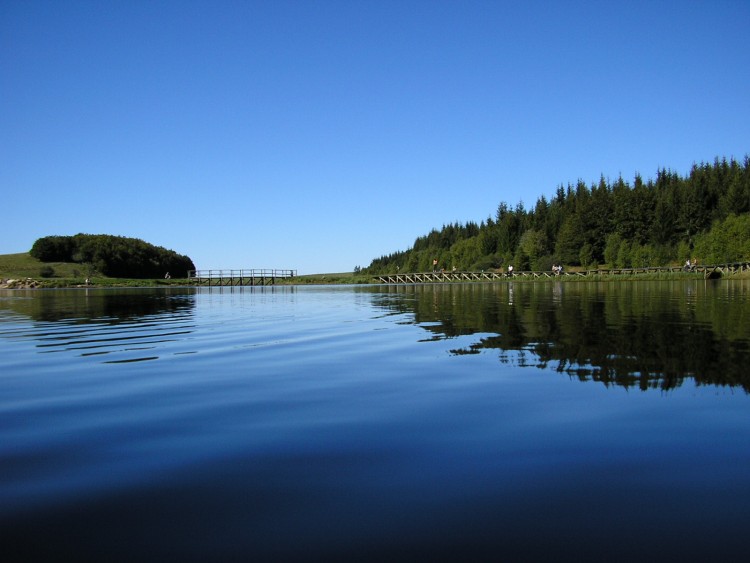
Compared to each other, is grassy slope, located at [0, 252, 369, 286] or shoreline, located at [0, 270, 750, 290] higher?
grassy slope, located at [0, 252, 369, 286]

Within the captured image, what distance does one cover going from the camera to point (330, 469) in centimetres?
527

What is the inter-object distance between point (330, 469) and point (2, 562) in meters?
2.53

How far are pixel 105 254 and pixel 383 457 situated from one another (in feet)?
548

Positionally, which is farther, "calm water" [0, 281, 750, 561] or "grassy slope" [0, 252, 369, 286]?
"grassy slope" [0, 252, 369, 286]

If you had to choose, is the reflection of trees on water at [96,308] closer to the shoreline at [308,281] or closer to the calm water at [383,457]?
the calm water at [383,457]

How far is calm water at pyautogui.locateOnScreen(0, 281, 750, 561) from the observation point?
3898 mm

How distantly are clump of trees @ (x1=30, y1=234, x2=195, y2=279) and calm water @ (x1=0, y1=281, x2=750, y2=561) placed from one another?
15491 cm

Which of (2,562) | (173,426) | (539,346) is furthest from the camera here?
(539,346)

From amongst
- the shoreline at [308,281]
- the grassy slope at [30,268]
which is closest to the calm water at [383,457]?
the shoreline at [308,281]

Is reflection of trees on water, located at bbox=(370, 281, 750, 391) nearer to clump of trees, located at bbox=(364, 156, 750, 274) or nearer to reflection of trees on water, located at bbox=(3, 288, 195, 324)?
reflection of trees on water, located at bbox=(3, 288, 195, 324)

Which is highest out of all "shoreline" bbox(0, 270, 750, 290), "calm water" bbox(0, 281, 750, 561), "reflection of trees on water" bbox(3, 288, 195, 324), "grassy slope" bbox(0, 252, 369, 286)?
"grassy slope" bbox(0, 252, 369, 286)

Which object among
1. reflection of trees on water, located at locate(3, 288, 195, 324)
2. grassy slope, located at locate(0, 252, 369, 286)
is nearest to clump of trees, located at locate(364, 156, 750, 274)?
grassy slope, located at locate(0, 252, 369, 286)

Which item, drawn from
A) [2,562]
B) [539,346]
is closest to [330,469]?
[2,562]

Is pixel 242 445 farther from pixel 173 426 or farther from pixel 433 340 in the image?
pixel 433 340
